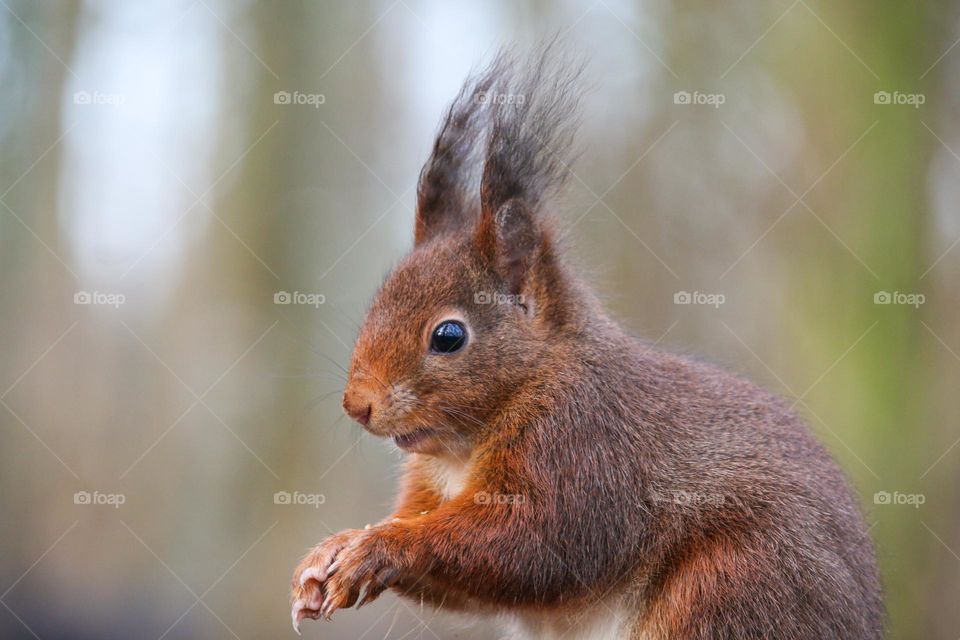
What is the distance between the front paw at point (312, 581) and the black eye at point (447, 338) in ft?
2.39

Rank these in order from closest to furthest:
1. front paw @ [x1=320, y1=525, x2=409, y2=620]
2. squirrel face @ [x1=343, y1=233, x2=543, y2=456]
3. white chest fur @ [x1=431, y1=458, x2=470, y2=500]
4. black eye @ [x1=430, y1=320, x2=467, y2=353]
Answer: front paw @ [x1=320, y1=525, x2=409, y2=620] < squirrel face @ [x1=343, y1=233, x2=543, y2=456] < black eye @ [x1=430, y1=320, x2=467, y2=353] < white chest fur @ [x1=431, y1=458, x2=470, y2=500]

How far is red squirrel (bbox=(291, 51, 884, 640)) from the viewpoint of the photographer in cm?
292

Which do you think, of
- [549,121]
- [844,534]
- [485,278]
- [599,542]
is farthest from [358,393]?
[844,534]

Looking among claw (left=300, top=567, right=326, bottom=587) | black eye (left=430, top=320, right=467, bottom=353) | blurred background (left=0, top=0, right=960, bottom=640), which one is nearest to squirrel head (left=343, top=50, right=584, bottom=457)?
black eye (left=430, top=320, right=467, bottom=353)

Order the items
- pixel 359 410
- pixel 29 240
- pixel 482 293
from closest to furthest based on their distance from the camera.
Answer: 1. pixel 359 410
2. pixel 482 293
3. pixel 29 240

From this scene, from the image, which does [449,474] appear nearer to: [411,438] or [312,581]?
[411,438]

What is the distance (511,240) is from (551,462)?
863mm

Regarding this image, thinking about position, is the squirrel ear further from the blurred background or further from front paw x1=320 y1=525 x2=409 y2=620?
the blurred background

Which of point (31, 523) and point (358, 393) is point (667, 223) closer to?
point (358, 393)

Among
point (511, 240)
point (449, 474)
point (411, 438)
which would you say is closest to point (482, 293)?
point (511, 240)

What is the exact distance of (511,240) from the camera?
3.33 m

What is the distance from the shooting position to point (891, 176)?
5887mm

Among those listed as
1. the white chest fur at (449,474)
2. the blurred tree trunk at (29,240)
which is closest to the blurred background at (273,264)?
the blurred tree trunk at (29,240)

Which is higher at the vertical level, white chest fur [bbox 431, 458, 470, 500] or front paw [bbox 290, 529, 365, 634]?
white chest fur [bbox 431, 458, 470, 500]
